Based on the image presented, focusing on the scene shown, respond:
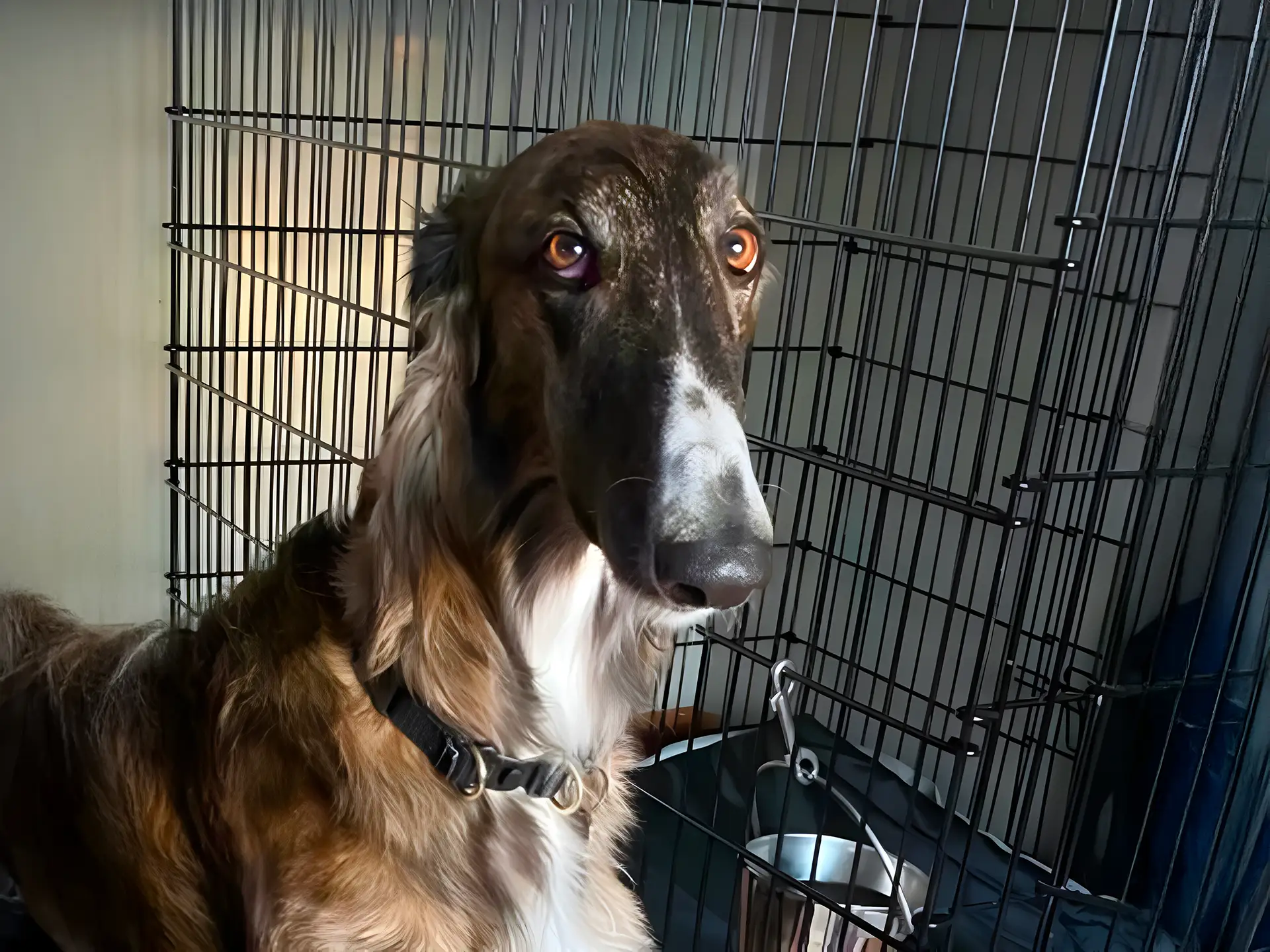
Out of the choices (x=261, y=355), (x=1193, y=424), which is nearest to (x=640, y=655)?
(x=1193, y=424)

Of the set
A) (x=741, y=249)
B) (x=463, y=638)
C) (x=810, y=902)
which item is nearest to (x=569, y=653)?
(x=463, y=638)

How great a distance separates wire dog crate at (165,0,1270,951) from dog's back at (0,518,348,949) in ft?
1.07

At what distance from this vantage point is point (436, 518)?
941 mm

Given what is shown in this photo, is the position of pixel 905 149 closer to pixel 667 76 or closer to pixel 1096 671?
pixel 667 76

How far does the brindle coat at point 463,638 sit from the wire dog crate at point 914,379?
1.13 ft

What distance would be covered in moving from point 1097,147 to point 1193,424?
0.61 m

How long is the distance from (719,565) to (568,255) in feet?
0.87

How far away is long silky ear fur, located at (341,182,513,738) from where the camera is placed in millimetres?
933

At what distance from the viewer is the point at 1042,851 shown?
2.24 m

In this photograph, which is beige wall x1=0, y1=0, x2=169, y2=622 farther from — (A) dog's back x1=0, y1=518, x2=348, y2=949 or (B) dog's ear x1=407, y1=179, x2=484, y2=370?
(B) dog's ear x1=407, y1=179, x2=484, y2=370

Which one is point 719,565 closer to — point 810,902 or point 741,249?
point 741,249

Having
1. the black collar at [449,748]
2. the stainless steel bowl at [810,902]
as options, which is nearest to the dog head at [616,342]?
the black collar at [449,748]

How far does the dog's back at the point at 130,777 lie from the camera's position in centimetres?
105

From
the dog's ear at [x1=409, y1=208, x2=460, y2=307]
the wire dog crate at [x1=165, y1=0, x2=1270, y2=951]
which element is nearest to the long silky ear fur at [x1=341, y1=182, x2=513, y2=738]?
the dog's ear at [x1=409, y1=208, x2=460, y2=307]
